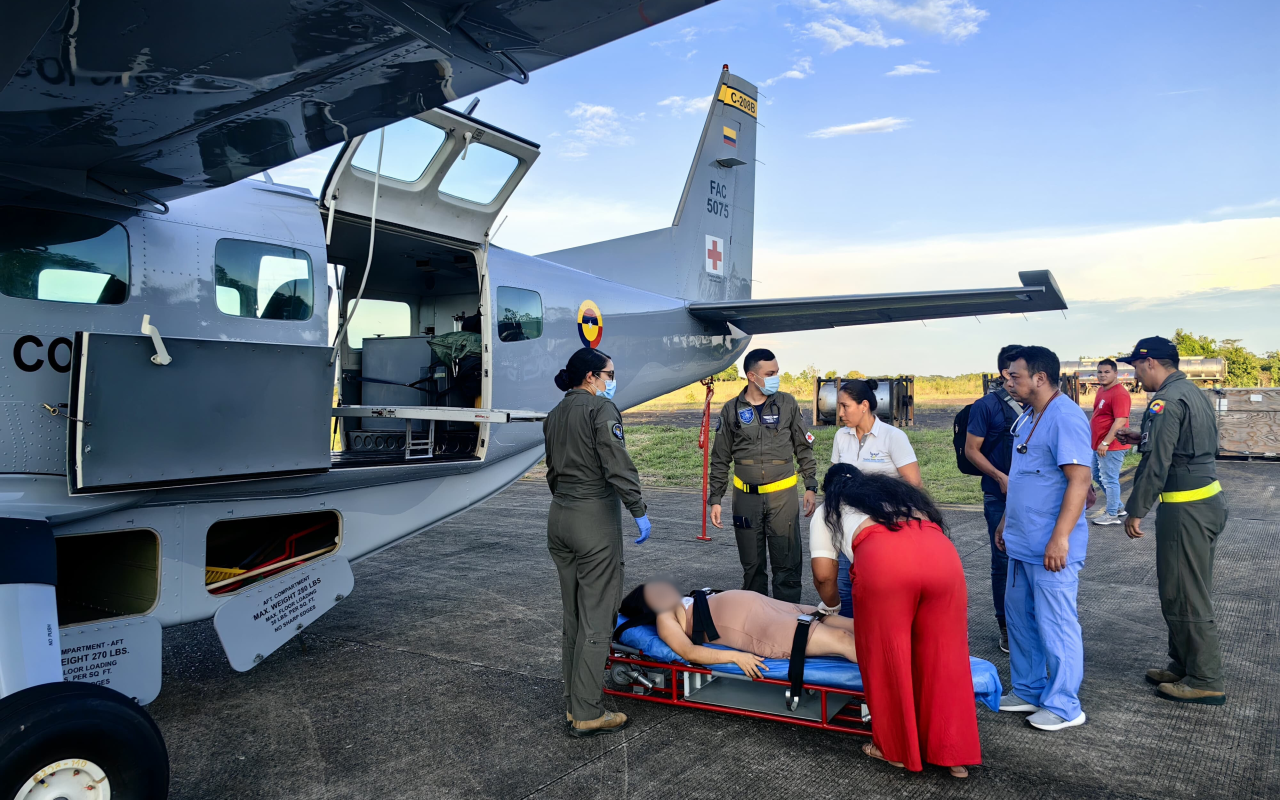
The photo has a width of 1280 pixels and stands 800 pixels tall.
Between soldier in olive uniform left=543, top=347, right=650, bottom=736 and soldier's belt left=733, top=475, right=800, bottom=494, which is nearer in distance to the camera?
soldier in olive uniform left=543, top=347, right=650, bottom=736

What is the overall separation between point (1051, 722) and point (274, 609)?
4.33 m

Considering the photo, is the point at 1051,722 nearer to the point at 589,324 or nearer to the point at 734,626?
the point at 734,626

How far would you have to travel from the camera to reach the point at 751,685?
4188mm

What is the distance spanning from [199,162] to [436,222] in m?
2.09

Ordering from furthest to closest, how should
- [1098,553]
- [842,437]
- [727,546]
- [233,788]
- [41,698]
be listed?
[727,546]
[1098,553]
[842,437]
[233,788]
[41,698]

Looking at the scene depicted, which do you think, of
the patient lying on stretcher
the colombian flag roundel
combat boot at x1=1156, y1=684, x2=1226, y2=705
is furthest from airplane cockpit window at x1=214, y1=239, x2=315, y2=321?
combat boot at x1=1156, y1=684, x2=1226, y2=705

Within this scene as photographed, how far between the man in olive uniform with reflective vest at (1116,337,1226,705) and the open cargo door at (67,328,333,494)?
4714 millimetres

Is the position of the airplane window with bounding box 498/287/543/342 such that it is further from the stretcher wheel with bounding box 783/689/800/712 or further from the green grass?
the green grass

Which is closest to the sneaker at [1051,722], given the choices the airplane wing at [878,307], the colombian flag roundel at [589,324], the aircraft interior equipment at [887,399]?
the airplane wing at [878,307]

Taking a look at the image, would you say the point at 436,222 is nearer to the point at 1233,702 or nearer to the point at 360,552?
the point at 360,552

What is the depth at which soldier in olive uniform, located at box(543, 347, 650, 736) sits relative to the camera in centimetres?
389

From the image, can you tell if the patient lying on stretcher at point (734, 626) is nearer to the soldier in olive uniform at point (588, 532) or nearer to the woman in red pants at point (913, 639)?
the soldier in olive uniform at point (588, 532)

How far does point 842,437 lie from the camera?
5000mm

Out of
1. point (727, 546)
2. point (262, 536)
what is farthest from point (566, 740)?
point (727, 546)
